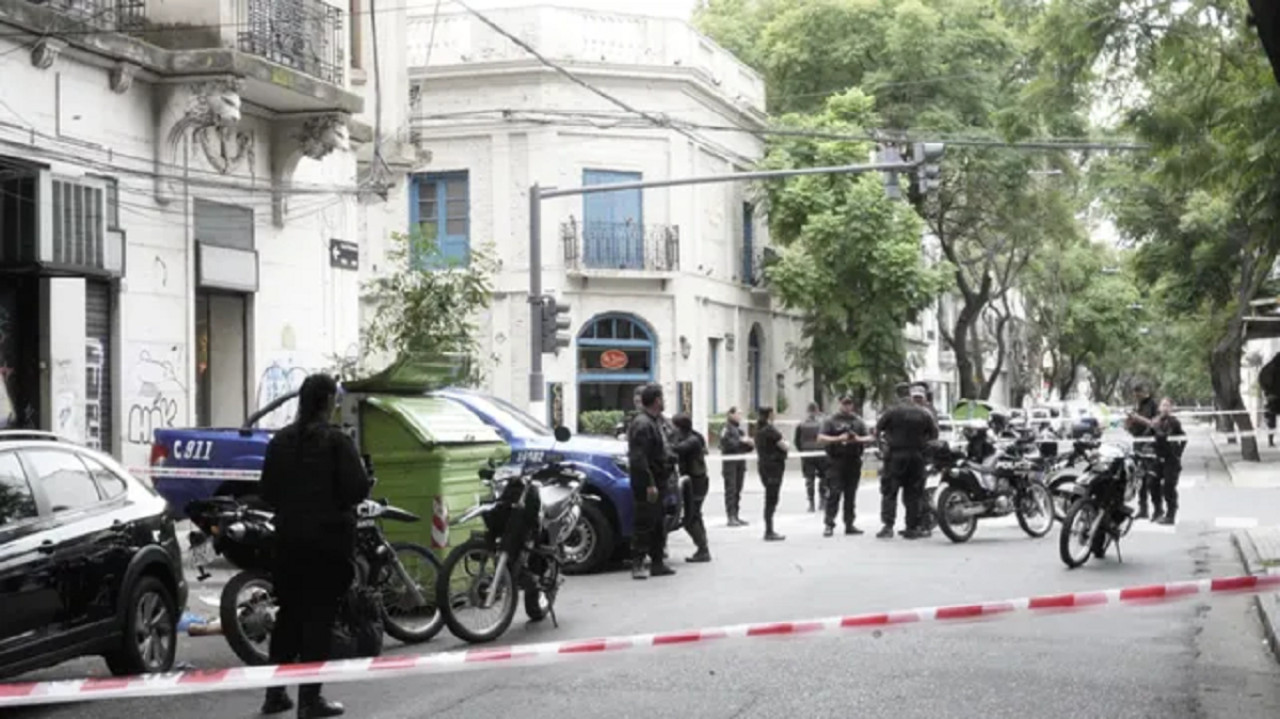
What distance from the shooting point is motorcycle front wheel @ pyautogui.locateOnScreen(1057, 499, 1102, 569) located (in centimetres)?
1524

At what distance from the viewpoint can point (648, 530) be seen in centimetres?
1512

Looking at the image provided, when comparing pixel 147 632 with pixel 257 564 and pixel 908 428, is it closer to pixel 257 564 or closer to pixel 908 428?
pixel 257 564

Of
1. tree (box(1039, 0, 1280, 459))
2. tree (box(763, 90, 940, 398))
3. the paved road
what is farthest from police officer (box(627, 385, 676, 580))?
tree (box(763, 90, 940, 398))

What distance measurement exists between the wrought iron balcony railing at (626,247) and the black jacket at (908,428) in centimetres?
1858

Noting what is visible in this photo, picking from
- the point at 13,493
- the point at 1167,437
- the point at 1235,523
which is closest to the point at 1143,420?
the point at 1167,437

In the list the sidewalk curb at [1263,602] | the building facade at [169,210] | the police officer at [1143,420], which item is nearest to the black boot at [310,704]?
the sidewalk curb at [1263,602]

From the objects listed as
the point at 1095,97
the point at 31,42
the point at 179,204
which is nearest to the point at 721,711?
the point at 1095,97

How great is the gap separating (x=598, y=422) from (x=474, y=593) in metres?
25.1

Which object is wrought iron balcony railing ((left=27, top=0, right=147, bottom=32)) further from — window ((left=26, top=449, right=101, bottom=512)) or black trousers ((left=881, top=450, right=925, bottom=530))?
black trousers ((left=881, top=450, right=925, bottom=530))

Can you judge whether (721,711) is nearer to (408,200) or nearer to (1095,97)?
(1095,97)

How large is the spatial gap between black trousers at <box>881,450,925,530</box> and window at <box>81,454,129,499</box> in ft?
35.6

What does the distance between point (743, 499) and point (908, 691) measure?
794 inches

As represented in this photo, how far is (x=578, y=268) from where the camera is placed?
121 feet

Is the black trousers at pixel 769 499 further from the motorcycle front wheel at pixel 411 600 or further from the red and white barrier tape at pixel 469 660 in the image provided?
the red and white barrier tape at pixel 469 660
